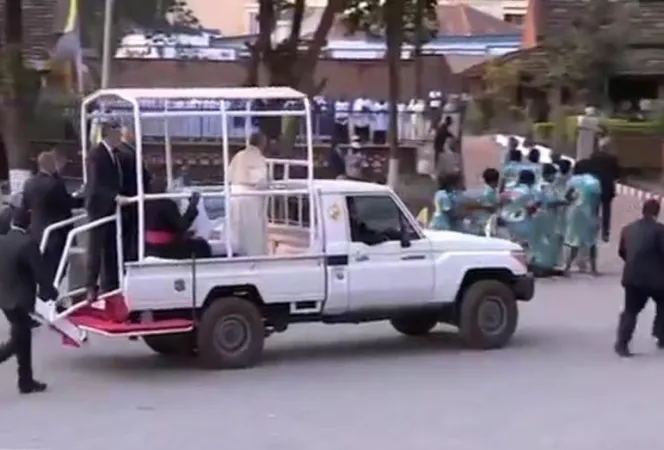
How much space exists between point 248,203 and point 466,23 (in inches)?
1930

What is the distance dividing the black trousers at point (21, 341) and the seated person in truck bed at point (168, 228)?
147cm

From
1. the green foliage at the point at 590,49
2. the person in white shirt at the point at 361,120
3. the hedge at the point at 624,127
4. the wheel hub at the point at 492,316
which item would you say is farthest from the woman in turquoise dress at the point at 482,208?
the green foliage at the point at 590,49

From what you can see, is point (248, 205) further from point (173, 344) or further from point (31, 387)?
point (31, 387)

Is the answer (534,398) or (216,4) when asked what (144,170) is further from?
(216,4)

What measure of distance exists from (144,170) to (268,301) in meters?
1.62

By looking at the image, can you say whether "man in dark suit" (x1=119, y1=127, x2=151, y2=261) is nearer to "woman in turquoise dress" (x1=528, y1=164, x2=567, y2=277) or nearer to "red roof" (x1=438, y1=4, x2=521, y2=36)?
"woman in turquoise dress" (x1=528, y1=164, x2=567, y2=277)

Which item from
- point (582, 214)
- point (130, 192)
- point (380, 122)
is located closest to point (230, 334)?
point (130, 192)

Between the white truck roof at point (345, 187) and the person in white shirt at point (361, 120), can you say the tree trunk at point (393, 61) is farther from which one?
the white truck roof at point (345, 187)

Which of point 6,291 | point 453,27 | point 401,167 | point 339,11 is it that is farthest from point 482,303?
point 453,27

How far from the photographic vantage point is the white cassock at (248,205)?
15391 mm

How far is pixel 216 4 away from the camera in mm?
69812

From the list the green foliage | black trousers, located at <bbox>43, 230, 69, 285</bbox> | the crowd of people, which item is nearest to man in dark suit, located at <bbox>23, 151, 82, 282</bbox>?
black trousers, located at <bbox>43, 230, 69, 285</bbox>

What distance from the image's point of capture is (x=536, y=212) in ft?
72.0

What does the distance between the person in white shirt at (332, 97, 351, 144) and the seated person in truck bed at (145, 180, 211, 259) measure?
18.9 meters
